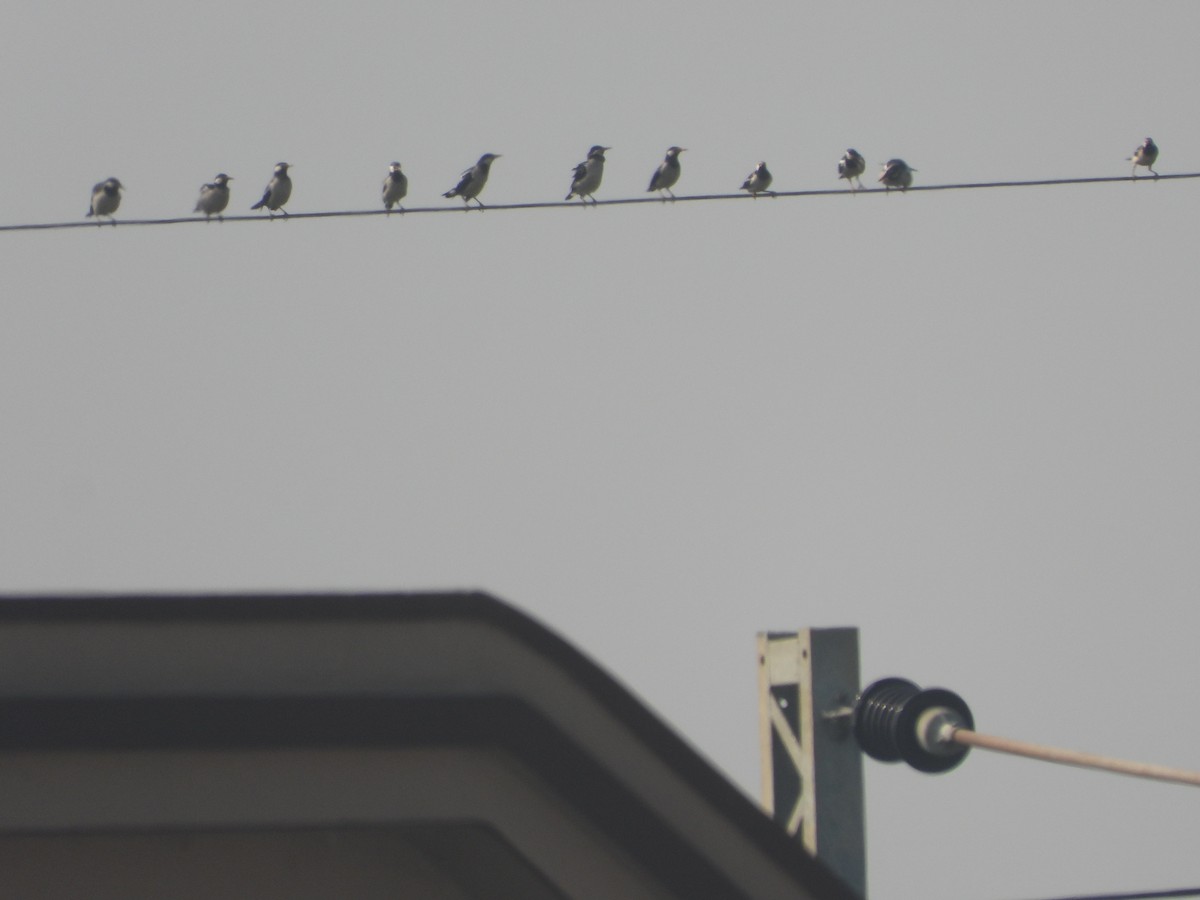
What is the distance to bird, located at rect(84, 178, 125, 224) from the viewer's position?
21688 millimetres

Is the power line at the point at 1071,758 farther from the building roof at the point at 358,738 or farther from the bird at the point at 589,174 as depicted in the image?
the bird at the point at 589,174

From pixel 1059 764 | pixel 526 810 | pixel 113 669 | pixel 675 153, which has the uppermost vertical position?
pixel 675 153

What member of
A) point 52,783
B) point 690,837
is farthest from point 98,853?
point 690,837

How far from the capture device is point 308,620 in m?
4.52

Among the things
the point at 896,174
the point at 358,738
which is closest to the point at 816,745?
the point at 358,738

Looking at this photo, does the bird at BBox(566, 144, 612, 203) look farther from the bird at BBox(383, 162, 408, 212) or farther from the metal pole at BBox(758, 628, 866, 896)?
the metal pole at BBox(758, 628, 866, 896)

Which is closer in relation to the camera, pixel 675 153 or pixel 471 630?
pixel 471 630

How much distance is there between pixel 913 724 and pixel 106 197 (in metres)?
14.7

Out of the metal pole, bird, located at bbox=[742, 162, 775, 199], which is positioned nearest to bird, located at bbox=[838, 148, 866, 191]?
bird, located at bbox=[742, 162, 775, 199]

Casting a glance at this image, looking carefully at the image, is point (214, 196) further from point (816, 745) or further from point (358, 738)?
point (358, 738)

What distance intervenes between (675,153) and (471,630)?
18.8m

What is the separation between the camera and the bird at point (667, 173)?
2289cm

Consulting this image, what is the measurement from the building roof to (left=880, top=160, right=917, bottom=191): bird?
55.0ft

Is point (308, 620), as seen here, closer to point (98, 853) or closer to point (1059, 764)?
point (98, 853)
